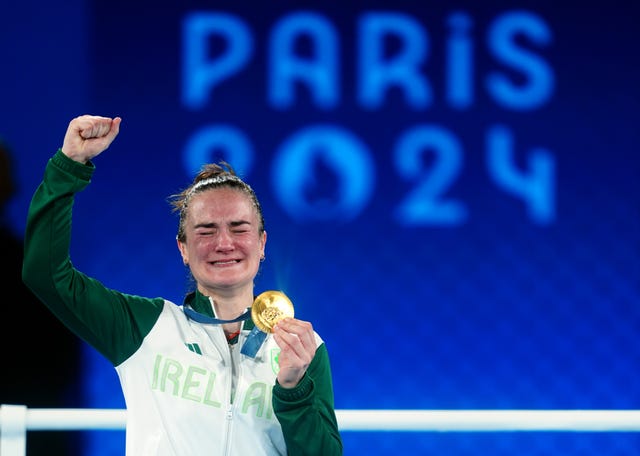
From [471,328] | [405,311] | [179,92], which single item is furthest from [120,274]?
[471,328]

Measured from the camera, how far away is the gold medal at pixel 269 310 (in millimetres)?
1502

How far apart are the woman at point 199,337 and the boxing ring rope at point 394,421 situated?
0.86ft

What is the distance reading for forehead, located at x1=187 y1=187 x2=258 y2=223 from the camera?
63.2 inches

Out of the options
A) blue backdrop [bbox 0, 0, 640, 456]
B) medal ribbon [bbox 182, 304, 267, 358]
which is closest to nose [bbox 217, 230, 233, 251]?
medal ribbon [bbox 182, 304, 267, 358]

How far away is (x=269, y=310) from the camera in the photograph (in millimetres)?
1513

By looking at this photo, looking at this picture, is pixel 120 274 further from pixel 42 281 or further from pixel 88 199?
pixel 42 281

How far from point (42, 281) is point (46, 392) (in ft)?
6.13

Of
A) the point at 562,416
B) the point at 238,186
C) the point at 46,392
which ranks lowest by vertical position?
the point at 562,416

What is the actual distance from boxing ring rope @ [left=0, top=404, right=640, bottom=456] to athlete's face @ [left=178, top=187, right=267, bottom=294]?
35 cm

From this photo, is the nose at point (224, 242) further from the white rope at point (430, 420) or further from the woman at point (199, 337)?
the white rope at point (430, 420)

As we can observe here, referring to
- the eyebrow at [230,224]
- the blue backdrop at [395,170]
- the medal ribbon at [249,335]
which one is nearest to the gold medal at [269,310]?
the medal ribbon at [249,335]

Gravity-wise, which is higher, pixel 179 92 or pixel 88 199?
pixel 179 92

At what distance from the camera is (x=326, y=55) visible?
3.36 meters

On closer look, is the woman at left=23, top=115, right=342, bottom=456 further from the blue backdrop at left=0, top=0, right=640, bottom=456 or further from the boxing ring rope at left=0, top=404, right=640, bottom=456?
the blue backdrop at left=0, top=0, right=640, bottom=456
